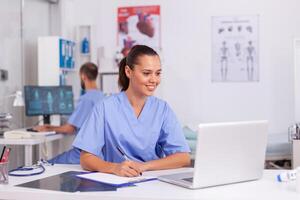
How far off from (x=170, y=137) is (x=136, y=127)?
17 cm

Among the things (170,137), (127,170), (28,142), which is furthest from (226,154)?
(28,142)

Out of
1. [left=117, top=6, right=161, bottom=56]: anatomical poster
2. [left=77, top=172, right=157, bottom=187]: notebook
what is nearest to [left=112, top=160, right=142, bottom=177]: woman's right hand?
[left=77, top=172, right=157, bottom=187]: notebook

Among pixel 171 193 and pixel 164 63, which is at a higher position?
pixel 164 63

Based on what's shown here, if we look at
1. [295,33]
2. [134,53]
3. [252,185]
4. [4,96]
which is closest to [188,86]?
[295,33]

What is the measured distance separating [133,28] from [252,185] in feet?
11.0

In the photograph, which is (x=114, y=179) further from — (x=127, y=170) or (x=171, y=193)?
(x=171, y=193)

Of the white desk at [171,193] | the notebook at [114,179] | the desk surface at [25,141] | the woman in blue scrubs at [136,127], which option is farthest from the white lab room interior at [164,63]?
the white desk at [171,193]

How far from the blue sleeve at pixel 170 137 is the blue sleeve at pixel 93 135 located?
0.95 feet

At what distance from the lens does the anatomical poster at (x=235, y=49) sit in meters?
4.41

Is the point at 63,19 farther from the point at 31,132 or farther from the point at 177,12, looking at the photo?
the point at 31,132

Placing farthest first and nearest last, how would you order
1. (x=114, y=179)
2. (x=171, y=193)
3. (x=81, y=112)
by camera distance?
(x=81, y=112) → (x=114, y=179) → (x=171, y=193)

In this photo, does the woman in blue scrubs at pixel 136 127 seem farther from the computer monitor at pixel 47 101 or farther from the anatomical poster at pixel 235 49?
the anatomical poster at pixel 235 49

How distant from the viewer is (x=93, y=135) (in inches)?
76.2

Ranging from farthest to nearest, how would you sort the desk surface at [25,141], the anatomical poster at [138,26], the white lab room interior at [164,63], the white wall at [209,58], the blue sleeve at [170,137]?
the anatomical poster at [138,26], the white wall at [209,58], the white lab room interior at [164,63], the desk surface at [25,141], the blue sleeve at [170,137]
